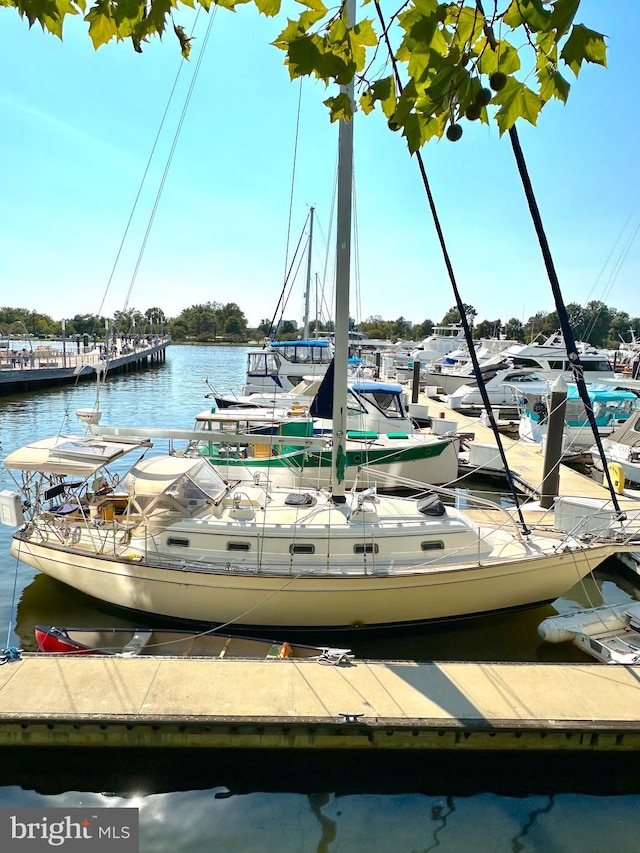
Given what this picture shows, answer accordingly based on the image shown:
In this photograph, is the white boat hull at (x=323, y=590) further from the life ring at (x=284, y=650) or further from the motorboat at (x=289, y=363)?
the motorboat at (x=289, y=363)

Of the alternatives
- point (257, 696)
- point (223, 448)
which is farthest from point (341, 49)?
point (223, 448)

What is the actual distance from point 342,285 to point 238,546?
4925mm

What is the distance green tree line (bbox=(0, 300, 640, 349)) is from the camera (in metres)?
99.3

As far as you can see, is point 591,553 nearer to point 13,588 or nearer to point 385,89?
point 385,89

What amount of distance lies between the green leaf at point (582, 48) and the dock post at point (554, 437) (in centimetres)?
1365

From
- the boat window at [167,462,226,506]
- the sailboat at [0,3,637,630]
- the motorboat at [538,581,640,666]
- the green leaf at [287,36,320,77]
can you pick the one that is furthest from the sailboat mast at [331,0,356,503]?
the green leaf at [287,36,320,77]

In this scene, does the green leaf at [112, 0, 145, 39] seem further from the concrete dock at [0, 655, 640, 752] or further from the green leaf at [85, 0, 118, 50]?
the concrete dock at [0, 655, 640, 752]

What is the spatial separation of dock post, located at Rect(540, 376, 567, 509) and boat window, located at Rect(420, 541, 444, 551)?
20.9 feet

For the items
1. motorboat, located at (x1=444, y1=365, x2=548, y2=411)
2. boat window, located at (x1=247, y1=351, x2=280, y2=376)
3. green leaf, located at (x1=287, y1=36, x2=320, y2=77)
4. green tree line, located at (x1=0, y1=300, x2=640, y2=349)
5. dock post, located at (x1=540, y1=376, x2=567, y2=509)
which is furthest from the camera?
green tree line, located at (x1=0, y1=300, x2=640, y2=349)

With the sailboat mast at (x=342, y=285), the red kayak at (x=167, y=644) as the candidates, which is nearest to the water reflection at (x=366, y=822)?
the red kayak at (x=167, y=644)

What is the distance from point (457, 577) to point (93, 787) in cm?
593

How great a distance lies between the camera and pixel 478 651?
9.28m

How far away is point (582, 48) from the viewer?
1.94 meters

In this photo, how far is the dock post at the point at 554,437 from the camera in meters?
14.7
